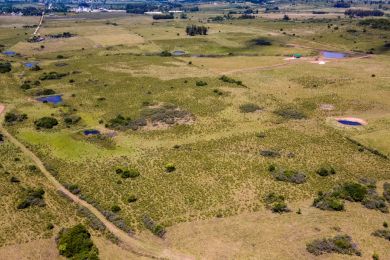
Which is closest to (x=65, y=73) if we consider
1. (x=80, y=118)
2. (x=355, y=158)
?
(x=80, y=118)

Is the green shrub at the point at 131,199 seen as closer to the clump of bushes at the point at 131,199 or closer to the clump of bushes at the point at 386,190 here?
the clump of bushes at the point at 131,199

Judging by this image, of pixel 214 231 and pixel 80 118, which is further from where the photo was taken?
pixel 80 118

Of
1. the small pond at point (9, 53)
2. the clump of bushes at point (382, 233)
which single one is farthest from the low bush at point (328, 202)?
the small pond at point (9, 53)

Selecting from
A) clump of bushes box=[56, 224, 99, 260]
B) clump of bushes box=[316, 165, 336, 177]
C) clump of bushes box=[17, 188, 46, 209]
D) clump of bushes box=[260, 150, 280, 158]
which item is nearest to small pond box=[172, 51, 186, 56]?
clump of bushes box=[260, 150, 280, 158]

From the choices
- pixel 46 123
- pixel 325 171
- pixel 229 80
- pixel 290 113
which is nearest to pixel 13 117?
pixel 46 123

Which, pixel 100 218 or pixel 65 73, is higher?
pixel 65 73

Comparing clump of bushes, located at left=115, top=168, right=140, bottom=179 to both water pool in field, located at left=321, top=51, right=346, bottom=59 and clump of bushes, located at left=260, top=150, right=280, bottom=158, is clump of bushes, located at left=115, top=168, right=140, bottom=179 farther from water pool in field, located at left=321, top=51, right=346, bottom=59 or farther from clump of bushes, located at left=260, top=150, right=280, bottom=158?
water pool in field, located at left=321, top=51, right=346, bottom=59

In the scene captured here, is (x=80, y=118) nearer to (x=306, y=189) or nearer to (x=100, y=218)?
(x=100, y=218)
